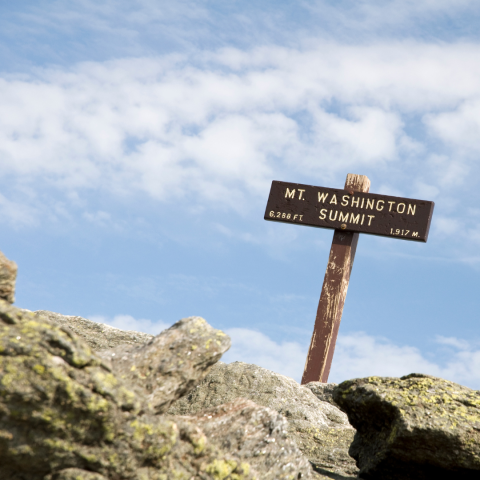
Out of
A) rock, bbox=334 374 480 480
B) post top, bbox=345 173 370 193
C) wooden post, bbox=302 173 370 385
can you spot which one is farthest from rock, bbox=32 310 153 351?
post top, bbox=345 173 370 193

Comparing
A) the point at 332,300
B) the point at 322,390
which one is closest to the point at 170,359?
the point at 322,390

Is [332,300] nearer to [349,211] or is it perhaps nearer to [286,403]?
[349,211]

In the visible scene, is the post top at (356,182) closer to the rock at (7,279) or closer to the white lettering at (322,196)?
the white lettering at (322,196)

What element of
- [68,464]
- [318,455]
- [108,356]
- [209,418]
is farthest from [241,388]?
[68,464]

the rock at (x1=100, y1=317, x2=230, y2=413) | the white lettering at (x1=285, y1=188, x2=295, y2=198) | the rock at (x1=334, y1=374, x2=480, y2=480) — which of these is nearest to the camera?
the rock at (x1=100, y1=317, x2=230, y2=413)

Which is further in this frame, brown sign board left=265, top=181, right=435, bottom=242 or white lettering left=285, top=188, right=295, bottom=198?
white lettering left=285, top=188, right=295, bottom=198

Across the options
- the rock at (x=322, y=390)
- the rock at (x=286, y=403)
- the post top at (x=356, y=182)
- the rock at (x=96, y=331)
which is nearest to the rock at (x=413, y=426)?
the rock at (x=286, y=403)

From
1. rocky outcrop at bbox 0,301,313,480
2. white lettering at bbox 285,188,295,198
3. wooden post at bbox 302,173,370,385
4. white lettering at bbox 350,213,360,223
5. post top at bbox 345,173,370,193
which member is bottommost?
rocky outcrop at bbox 0,301,313,480

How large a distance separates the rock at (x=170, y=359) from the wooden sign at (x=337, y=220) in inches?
284

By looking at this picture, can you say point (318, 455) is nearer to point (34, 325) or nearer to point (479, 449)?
point (479, 449)

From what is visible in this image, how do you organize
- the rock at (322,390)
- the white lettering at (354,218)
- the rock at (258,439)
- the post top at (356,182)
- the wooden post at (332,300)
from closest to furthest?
the rock at (258,439), the rock at (322,390), the wooden post at (332,300), the white lettering at (354,218), the post top at (356,182)

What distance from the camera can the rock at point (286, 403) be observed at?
6.95 meters

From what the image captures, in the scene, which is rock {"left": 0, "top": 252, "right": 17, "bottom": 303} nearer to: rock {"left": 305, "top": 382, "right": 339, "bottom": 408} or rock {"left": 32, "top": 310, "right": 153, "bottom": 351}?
rock {"left": 32, "top": 310, "right": 153, "bottom": 351}

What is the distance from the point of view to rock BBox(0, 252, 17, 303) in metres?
4.39
